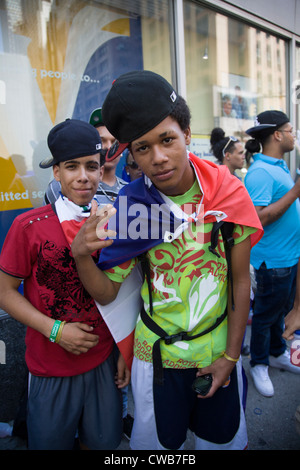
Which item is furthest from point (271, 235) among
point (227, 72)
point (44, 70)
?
point (227, 72)

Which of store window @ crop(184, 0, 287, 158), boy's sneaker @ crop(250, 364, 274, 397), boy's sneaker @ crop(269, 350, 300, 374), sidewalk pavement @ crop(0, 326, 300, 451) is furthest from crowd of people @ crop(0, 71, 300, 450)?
store window @ crop(184, 0, 287, 158)

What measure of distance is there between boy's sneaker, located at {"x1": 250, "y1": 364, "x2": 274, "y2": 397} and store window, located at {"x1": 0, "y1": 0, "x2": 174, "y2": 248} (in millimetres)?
2565

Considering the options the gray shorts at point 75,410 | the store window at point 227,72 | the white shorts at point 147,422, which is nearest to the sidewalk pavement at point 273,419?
the gray shorts at point 75,410

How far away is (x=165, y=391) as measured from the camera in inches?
55.8

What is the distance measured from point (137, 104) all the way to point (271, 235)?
1.99m

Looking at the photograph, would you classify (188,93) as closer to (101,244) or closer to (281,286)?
(281,286)

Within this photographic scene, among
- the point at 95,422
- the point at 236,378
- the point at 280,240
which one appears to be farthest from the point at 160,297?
the point at 280,240

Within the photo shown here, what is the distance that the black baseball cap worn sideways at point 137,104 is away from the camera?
3.69 ft

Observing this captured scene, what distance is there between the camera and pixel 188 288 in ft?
4.37

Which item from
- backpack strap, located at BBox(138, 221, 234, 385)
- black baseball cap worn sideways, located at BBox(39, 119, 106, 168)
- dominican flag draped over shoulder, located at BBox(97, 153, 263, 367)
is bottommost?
backpack strap, located at BBox(138, 221, 234, 385)

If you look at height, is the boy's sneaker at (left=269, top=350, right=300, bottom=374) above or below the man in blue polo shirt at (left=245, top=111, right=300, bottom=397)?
below

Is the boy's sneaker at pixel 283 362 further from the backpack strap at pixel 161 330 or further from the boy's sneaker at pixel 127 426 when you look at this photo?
the backpack strap at pixel 161 330

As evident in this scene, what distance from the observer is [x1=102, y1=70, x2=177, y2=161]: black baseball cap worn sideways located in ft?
3.69

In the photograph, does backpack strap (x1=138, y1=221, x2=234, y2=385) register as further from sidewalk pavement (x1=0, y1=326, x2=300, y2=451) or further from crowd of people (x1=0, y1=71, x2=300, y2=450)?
sidewalk pavement (x1=0, y1=326, x2=300, y2=451)
